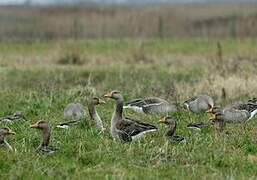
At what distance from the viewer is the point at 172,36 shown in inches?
1497

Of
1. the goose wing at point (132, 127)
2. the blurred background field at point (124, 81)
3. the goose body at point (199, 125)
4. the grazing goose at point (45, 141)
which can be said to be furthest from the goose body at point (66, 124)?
the goose body at point (199, 125)

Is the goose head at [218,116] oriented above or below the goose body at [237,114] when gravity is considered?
above

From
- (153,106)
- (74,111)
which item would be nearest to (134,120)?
(74,111)

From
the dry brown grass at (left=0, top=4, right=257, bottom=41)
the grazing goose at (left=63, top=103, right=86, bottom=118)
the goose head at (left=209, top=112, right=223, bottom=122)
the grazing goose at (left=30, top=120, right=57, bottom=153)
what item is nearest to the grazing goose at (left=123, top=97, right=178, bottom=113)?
the grazing goose at (left=63, top=103, right=86, bottom=118)

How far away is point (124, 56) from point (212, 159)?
60.3 ft

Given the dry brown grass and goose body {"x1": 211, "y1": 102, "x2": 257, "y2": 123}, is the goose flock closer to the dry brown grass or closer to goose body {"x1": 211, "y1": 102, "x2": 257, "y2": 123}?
→ goose body {"x1": 211, "y1": 102, "x2": 257, "y2": 123}

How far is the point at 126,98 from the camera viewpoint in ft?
59.4

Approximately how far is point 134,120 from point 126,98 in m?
5.60

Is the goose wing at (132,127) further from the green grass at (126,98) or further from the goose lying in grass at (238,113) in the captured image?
the goose lying in grass at (238,113)

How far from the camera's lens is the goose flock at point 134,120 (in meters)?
11.5

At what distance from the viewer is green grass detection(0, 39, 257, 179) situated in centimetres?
1002

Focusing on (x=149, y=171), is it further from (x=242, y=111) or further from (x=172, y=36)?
(x=172, y=36)

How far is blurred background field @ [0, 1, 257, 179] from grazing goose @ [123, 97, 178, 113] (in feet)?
1.31

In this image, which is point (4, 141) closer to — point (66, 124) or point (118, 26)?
point (66, 124)
